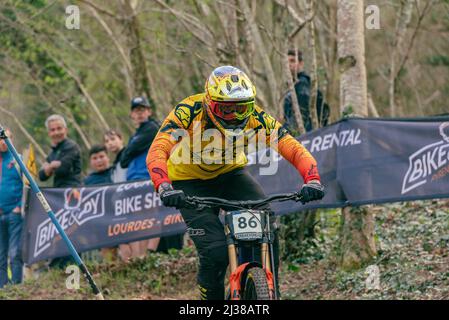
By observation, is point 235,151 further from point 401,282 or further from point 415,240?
point 415,240

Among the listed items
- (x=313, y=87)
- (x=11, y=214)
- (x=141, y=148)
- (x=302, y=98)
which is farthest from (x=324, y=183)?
(x=11, y=214)

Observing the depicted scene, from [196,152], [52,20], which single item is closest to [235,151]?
[196,152]

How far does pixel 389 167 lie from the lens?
10.1 m

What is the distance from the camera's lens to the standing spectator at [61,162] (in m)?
13.1

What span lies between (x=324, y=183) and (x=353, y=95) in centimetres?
121

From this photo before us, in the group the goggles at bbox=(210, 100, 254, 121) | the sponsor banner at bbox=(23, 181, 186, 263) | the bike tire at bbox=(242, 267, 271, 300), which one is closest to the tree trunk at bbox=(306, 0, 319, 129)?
the sponsor banner at bbox=(23, 181, 186, 263)

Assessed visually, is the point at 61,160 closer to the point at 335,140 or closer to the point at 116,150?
the point at 116,150

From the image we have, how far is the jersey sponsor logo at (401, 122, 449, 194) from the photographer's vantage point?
31.7ft

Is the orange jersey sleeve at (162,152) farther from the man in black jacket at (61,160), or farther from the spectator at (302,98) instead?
the man in black jacket at (61,160)

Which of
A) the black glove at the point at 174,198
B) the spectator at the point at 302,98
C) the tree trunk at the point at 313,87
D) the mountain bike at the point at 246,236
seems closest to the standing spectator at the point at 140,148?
the spectator at the point at 302,98

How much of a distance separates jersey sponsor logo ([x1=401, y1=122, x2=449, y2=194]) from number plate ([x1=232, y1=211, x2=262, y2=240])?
3002mm

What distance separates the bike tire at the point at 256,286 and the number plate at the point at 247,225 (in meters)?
0.26

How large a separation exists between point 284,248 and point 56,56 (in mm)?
13850

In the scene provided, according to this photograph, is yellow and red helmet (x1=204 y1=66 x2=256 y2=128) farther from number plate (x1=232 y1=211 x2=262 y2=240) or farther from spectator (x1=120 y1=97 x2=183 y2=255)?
spectator (x1=120 y1=97 x2=183 y2=255)
